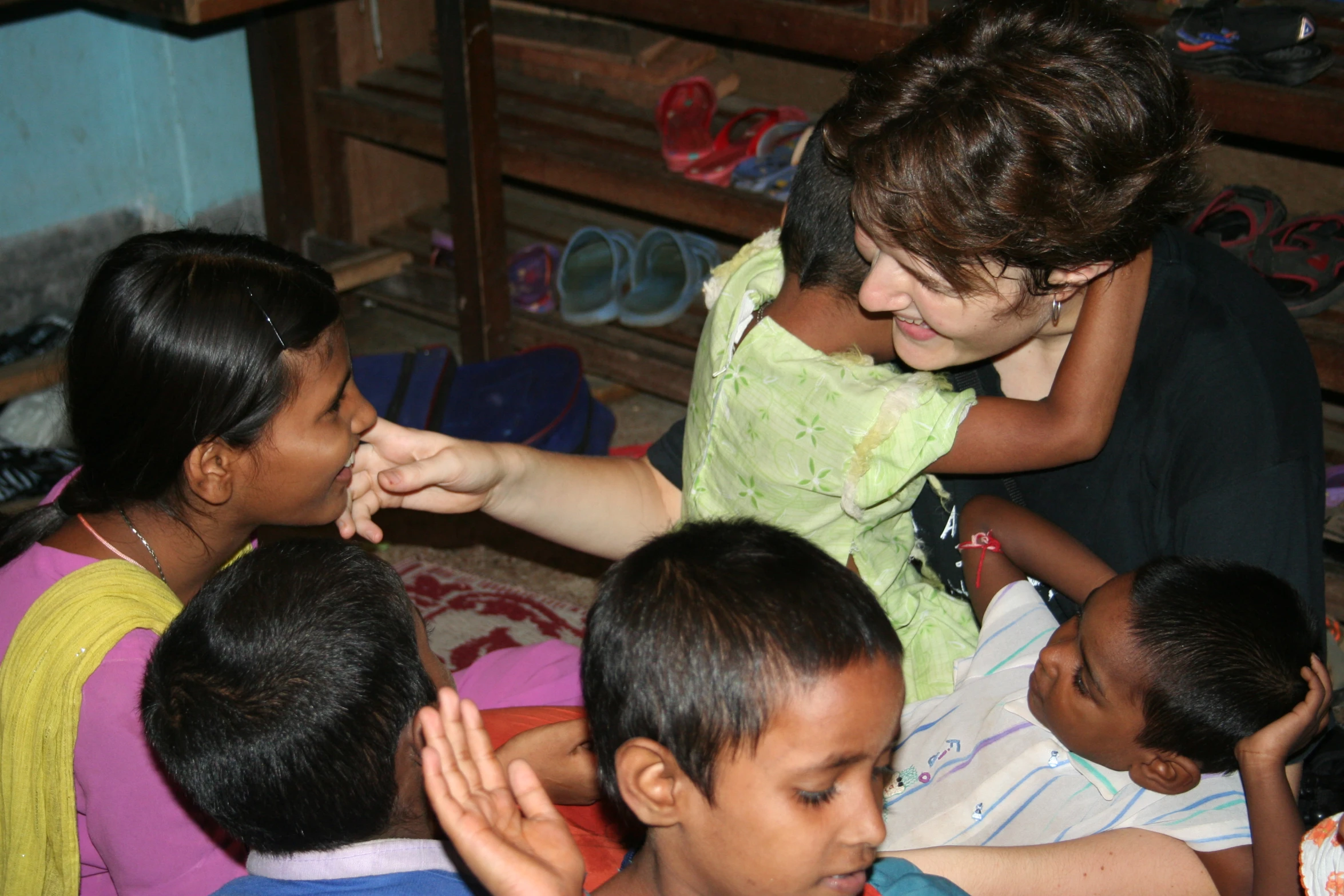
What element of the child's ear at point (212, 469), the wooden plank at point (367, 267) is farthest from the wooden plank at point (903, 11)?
the wooden plank at point (367, 267)

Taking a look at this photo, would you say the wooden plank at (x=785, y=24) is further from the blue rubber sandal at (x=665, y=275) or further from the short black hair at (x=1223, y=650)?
the short black hair at (x=1223, y=650)

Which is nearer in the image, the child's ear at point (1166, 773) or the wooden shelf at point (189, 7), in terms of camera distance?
the child's ear at point (1166, 773)

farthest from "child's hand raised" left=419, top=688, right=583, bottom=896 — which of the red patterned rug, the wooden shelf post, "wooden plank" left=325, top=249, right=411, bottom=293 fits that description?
"wooden plank" left=325, top=249, right=411, bottom=293

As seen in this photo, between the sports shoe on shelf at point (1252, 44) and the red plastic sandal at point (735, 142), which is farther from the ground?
the sports shoe on shelf at point (1252, 44)

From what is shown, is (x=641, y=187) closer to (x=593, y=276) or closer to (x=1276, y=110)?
(x=593, y=276)

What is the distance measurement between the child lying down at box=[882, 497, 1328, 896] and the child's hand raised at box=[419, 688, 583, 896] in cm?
63

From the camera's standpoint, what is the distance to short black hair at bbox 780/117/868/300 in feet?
5.66

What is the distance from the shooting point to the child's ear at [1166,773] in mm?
1706

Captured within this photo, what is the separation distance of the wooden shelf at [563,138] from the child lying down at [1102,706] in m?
1.69

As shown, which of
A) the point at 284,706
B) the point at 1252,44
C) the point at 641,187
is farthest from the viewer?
the point at 641,187

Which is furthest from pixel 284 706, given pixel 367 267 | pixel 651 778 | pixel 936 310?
pixel 367 267

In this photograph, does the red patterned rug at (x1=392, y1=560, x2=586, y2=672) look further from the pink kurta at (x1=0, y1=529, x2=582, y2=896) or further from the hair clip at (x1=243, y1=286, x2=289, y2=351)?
the hair clip at (x1=243, y1=286, x2=289, y2=351)

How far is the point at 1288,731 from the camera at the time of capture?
1.62m

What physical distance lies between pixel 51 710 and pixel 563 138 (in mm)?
2704
